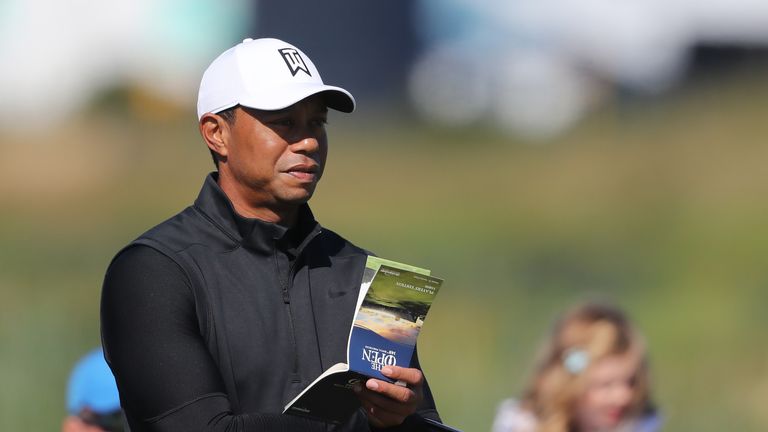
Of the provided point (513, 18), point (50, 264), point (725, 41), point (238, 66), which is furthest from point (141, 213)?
point (238, 66)

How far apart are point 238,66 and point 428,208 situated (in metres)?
5.02

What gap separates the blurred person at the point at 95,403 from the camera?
3.91m

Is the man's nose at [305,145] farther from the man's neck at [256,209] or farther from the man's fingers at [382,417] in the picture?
the man's fingers at [382,417]

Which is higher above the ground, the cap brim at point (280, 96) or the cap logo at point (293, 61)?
the cap logo at point (293, 61)

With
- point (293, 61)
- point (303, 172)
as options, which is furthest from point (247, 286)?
point (293, 61)

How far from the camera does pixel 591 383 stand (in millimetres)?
4676

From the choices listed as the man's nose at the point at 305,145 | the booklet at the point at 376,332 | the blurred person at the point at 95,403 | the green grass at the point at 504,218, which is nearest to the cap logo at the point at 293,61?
the man's nose at the point at 305,145

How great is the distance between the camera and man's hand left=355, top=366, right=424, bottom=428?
2.26 metres

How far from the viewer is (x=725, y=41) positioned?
744cm

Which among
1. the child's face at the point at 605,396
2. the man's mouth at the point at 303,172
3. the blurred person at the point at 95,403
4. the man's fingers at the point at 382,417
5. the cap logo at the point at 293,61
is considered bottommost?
the blurred person at the point at 95,403

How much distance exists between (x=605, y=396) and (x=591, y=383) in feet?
0.23

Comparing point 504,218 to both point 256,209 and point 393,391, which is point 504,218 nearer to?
point 256,209

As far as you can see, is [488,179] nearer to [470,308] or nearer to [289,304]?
[470,308]

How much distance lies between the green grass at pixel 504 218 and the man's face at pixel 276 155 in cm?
437
